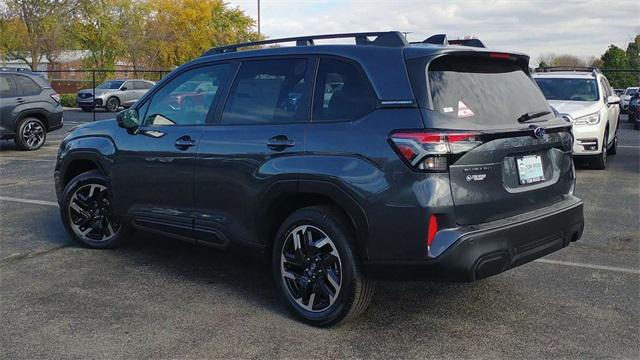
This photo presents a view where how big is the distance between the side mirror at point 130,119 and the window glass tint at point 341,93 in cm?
186

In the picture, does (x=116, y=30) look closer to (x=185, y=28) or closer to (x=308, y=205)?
(x=185, y=28)

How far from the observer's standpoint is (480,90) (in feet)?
13.0

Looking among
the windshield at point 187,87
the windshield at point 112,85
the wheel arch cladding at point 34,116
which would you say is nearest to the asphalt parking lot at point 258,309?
the windshield at point 187,87

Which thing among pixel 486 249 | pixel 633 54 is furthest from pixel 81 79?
pixel 486 249

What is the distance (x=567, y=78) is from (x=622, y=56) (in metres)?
35.2

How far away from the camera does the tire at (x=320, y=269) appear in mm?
3857

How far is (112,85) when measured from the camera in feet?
99.2

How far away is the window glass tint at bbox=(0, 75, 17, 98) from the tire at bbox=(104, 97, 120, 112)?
52.6ft

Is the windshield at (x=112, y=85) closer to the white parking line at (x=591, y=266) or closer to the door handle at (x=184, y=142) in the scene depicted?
the door handle at (x=184, y=142)

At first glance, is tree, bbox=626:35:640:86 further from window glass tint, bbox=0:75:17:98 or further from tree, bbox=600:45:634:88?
window glass tint, bbox=0:75:17:98

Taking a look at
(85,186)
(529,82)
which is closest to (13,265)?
(85,186)

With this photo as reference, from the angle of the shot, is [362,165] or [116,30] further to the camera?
[116,30]

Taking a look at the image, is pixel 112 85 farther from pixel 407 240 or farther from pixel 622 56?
pixel 622 56

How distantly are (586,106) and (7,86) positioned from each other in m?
11.5
